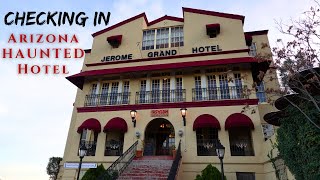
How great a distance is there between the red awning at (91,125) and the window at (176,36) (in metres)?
9.09

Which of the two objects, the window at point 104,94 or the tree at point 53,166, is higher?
the window at point 104,94

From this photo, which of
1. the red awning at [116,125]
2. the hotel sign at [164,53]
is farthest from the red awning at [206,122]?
the hotel sign at [164,53]

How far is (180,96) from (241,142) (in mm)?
5341

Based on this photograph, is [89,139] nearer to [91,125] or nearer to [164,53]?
[91,125]

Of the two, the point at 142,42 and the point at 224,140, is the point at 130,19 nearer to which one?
the point at 142,42

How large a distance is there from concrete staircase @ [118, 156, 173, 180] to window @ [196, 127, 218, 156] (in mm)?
2557

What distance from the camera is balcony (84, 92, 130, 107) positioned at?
1845cm

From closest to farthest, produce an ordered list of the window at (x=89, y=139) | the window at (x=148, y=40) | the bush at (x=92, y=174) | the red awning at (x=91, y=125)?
the bush at (x=92, y=174) → the red awning at (x=91, y=125) → the window at (x=89, y=139) → the window at (x=148, y=40)

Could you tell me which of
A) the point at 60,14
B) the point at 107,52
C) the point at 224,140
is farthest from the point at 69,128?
the point at 224,140

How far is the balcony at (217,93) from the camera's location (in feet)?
55.0

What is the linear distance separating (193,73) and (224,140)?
224 inches

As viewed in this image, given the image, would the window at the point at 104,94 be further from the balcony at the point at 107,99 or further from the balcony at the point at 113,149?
the balcony at the point at 113,149

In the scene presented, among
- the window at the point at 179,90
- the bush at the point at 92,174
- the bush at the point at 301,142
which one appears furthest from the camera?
the window at the point at 179,90

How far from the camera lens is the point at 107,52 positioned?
840 inches
